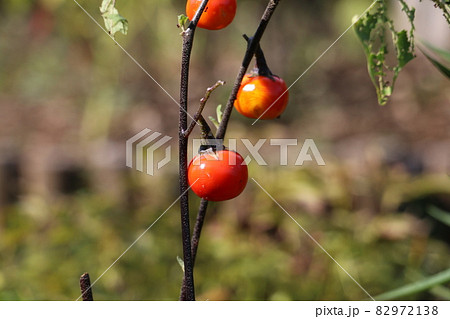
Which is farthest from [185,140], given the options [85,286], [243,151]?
[243,151]

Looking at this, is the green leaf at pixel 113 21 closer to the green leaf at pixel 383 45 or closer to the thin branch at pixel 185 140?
the thin branch at pixel 185 140

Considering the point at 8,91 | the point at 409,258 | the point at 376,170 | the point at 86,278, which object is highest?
the point at 8,91

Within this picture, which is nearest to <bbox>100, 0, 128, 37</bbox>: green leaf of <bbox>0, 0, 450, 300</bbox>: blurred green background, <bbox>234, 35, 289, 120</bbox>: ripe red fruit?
<bbox>234, 35, 289, 120</bbox>: ripe red fruit

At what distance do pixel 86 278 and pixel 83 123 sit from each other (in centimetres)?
200

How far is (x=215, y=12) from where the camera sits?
53cm

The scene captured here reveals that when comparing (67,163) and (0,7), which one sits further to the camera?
(0,7)

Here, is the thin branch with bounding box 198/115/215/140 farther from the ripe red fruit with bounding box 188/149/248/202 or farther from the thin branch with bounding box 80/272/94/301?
the thin branch with bounding box 80/272/94/301

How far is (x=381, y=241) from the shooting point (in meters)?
1.42

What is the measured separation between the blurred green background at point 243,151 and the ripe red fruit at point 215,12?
0.74m

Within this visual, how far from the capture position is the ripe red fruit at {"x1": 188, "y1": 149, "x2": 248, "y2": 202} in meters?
0.52

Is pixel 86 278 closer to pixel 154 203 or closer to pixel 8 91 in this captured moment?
pixel 154 203

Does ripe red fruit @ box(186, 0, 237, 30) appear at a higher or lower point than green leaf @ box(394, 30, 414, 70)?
higher

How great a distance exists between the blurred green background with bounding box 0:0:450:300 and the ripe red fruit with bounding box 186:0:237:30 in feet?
2.42
